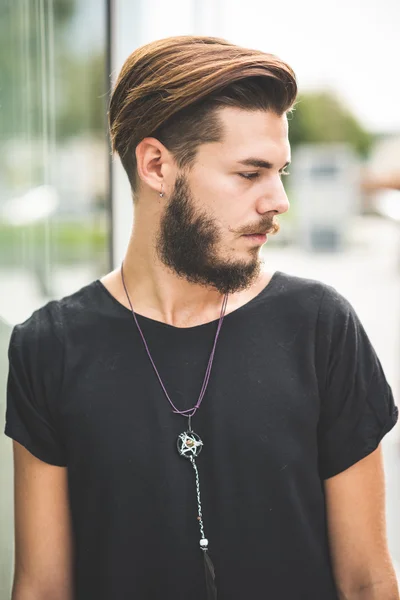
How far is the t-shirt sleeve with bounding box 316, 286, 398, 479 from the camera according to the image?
1.06m

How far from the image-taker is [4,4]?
4.07 ft

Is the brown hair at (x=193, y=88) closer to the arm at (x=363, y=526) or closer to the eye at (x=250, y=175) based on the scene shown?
the eye at (x=250, y=175)

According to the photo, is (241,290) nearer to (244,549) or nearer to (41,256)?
(244,549)

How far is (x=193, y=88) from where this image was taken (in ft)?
3.31

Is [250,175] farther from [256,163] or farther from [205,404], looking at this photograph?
[205,404]

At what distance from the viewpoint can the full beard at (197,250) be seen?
1.06 meters

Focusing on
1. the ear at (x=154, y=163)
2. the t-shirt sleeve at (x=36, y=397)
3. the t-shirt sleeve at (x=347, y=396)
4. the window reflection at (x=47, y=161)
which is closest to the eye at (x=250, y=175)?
the ear at (x=154, y=163)

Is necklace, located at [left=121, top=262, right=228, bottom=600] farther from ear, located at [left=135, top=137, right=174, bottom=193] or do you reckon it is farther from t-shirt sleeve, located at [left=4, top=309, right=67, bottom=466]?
ear, located at [left=135, top=137, right=174, bottom=193]

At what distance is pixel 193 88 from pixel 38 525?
742mm

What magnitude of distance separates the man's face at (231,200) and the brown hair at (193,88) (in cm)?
2

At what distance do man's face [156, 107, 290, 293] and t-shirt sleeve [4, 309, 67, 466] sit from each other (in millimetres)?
273

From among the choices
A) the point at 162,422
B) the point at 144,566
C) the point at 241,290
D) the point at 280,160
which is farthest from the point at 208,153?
the point at 144,566

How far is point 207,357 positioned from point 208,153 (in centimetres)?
33

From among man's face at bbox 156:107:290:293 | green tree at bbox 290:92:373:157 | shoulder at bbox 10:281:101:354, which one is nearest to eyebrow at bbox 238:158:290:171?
man's face at bbox 156:107:290:293
